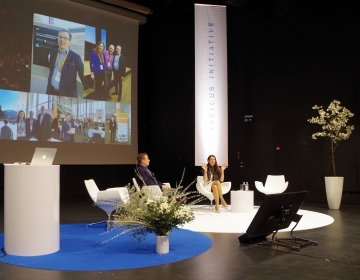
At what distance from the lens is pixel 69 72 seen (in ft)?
31.8

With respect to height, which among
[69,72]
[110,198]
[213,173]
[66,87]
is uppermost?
→ [69,72]

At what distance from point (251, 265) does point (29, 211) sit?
2133 mm

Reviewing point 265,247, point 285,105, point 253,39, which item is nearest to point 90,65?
point 253,39

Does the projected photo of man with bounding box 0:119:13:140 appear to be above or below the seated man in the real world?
above

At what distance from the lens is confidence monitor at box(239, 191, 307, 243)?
14.3 ft

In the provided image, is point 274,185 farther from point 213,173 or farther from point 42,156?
point 42,156

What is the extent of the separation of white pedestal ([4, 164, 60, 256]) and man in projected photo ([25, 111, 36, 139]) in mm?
5051

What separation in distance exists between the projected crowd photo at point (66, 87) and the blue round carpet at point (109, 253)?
4.24 metres

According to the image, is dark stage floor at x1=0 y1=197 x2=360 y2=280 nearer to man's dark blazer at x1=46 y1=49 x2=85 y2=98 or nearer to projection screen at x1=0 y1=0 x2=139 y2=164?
projection screen at x1=0 y1=0 x2=139 y2=164

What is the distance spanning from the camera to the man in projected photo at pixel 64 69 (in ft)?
30.9

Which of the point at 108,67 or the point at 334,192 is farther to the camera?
the point at 108,67

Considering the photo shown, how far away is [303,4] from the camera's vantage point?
994 centimetres

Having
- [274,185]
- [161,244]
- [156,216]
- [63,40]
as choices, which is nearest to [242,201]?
[274,185]

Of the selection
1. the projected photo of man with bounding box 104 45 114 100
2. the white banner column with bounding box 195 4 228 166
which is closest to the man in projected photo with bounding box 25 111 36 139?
the projected photo of man with bounding box 104 45 114 100
